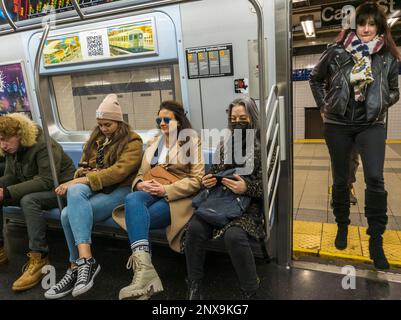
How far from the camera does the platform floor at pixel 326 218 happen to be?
8.42ft

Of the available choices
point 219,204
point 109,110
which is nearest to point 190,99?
point 109,110

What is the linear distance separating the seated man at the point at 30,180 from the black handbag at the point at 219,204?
1.34 meters

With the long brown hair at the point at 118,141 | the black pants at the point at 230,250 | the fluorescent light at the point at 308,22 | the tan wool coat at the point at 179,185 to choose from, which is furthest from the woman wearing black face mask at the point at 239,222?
the fluorescent light at the point at 308,22

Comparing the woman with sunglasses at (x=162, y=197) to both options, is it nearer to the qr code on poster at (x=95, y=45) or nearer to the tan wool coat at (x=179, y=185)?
the tan wool coat at (x=179, y=185)

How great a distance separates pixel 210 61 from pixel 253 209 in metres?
1.25

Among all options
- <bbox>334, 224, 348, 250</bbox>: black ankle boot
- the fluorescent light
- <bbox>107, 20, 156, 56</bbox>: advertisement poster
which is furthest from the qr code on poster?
the fluorescent light

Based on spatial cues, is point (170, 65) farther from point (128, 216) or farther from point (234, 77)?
point (128, 216)

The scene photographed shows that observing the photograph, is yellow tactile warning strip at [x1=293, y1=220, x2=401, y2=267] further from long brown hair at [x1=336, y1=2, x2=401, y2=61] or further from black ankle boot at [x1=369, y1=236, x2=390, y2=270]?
long brown hair at [x1=336, y1=2, x2=401, y2=61]

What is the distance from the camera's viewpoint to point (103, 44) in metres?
2.92

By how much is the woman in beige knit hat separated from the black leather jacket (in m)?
1.46

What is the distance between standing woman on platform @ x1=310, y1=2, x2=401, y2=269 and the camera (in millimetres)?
2059

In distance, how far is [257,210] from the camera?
2.07 m

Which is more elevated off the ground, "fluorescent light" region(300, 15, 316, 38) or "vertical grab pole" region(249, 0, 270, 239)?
"fluorescent light" region(300, 15, 316, 38)

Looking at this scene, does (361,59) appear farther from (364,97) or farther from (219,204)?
(219,204)
